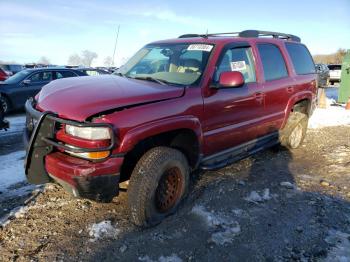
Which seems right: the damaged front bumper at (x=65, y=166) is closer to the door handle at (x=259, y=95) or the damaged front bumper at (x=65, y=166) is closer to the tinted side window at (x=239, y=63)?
the tinted side window at (x=239, y=63)

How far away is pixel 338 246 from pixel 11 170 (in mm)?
4247

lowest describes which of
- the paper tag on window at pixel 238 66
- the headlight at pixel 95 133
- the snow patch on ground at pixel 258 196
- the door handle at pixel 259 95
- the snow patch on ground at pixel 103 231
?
the snow patch on ground at pixel 103 231

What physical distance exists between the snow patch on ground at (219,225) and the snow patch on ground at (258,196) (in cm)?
58

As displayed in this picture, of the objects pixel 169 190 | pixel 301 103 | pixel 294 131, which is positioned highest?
pixel 301 103

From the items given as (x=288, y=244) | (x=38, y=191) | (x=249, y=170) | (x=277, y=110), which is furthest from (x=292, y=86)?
(x=38, y=191)

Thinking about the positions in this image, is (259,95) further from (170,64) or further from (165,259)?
(165,259)

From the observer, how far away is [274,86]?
208 inches

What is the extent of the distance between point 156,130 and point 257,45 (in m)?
2.49

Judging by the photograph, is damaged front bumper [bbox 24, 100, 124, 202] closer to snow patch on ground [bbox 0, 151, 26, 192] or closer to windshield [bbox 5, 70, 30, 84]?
snow patch on ground [bbox 0, 151, 26, 192]

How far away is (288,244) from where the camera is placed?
3.44 metres

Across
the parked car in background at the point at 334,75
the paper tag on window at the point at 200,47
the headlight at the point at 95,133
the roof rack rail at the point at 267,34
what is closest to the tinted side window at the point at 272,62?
the roof rack rail at the point at 267,34

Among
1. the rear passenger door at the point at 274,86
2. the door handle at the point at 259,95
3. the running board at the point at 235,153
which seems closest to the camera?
the running board at the point at 235,153

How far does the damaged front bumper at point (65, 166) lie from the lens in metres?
3.11

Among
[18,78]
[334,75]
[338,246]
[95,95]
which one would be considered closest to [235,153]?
[338,246]
